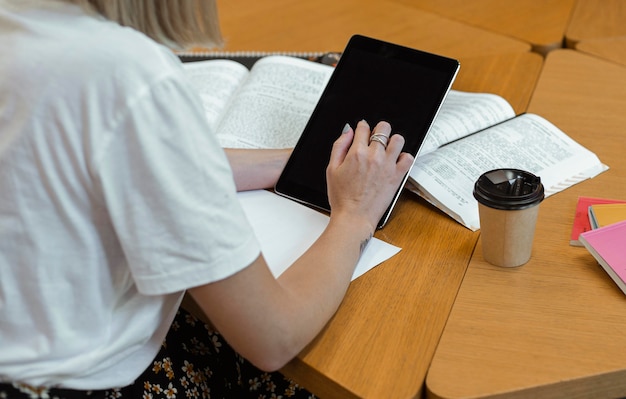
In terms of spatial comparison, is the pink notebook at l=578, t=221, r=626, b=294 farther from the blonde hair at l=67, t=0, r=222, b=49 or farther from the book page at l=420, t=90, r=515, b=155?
the blonde hair at l=67, t=0, r=222, b=49

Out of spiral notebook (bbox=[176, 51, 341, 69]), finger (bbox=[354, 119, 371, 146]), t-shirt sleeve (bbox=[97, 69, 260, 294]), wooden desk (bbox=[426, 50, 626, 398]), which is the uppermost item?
t-shirt sleeve (bbox=[97, 69, 260, 294])

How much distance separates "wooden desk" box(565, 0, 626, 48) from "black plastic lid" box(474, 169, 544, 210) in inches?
29.7

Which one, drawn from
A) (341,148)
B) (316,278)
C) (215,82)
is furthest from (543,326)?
(215,82)

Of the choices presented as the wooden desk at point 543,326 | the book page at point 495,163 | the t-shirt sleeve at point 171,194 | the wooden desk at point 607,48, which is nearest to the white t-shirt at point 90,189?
the t-shirt sleeve at point 171,194

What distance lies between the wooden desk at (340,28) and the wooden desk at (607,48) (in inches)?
4.7

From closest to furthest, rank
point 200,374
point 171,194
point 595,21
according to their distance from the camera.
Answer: point 171,194 < point 200,374 < point 595,21

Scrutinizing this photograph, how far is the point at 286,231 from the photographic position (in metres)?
1.01

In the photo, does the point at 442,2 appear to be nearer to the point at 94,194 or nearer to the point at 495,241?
the point at 495,241

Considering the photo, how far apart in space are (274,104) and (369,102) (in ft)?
0.80

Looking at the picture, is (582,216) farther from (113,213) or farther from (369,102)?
(113,213)

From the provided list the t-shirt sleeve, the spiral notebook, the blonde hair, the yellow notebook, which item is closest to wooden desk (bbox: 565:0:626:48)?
the spiral notebook

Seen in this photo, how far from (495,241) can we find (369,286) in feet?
0.57

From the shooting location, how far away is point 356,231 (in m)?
0.95

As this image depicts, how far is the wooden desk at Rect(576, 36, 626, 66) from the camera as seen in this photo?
1.46 metres
